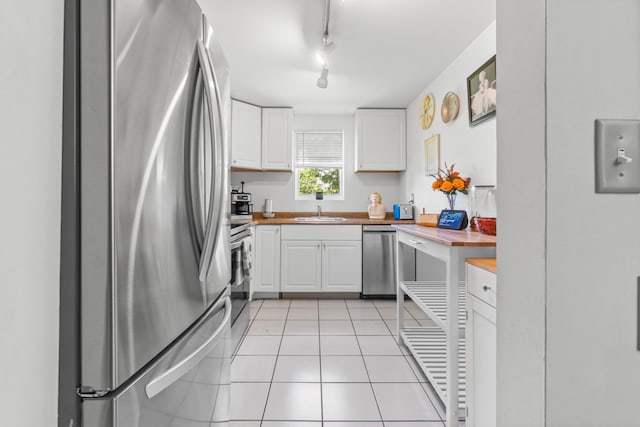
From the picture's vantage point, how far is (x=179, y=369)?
0.86 m

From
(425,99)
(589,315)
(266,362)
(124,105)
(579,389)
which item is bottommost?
(266,362)

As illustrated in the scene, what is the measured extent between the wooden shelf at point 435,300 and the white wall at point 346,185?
6.46ft

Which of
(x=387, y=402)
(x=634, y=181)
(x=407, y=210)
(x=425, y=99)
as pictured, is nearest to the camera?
(x=634, y=181)

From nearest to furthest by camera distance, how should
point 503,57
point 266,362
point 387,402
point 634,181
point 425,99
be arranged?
point 634,181 → point 503,57 → point 387,402 → point 266,362 → point 425,99

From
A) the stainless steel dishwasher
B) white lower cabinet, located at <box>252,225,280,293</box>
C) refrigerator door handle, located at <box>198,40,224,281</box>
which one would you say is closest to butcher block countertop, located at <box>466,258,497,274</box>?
refrigerator door handle, located at <box>198,40,224,281</box>

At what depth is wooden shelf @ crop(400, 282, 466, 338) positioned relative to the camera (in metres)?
1.86

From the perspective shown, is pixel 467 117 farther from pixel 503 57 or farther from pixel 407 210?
pixel 503 57

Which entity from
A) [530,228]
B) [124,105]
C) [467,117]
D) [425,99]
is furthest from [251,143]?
[530,228]

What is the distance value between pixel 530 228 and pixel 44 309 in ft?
2.74

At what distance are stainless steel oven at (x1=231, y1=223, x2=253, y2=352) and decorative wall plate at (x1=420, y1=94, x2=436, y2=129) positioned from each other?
2.09m

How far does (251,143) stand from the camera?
3986mm

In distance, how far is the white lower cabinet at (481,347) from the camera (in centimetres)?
123

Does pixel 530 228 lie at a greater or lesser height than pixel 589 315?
greater

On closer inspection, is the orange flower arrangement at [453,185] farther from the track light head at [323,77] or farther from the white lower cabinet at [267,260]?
the white lower cabinet at [267,260]
